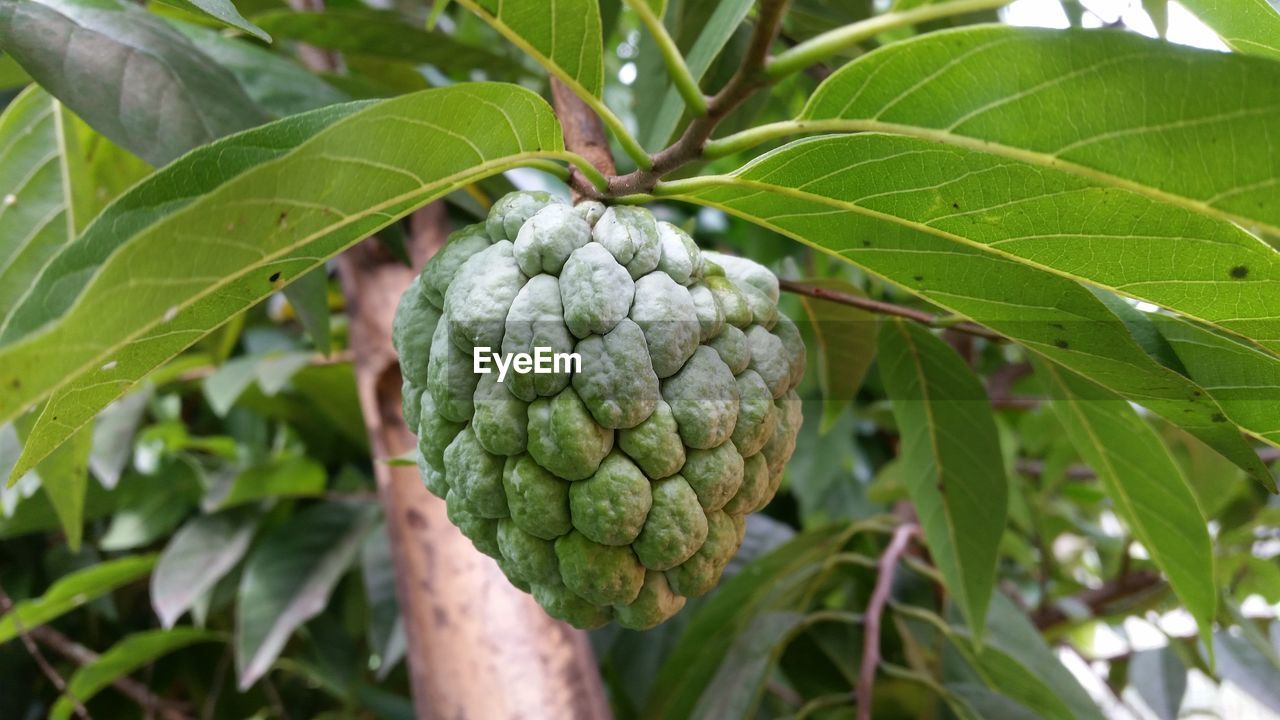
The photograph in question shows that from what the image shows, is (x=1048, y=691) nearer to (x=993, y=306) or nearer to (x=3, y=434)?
(x=993, y=306)

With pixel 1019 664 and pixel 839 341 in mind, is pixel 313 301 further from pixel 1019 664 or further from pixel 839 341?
pixel 1019 664

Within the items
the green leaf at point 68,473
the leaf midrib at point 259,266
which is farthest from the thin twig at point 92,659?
the leaf midrib at point 259,266

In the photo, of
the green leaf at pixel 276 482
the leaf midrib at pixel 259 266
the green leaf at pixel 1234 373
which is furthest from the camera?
the green leaf at pixel 276 482

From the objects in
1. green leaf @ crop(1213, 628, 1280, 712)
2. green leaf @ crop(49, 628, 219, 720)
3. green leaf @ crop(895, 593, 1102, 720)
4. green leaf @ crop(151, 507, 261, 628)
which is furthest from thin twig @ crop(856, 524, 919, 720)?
green leaf @ crop(49, 628, 219, 720)

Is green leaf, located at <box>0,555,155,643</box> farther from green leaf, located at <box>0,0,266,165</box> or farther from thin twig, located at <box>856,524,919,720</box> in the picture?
thin twig, located at <box>856,524,919,720</box>

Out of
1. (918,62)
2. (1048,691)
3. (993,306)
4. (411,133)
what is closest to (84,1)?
(411,133)

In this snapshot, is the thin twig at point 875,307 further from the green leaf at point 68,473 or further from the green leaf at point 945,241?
the green leaf at point 68,473
